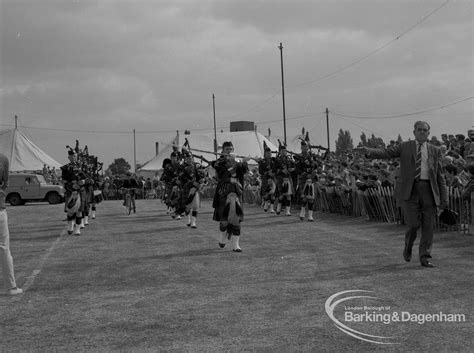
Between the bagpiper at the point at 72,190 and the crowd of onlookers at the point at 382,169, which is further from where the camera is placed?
the bagpiper at the point at 72,190

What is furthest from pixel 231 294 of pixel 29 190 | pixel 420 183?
pixel 29 190

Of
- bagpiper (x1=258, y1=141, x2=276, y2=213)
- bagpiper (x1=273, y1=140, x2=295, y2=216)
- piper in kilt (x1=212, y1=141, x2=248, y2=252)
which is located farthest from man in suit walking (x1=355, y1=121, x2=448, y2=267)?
bagpiper (x1=258, y1=141, x2=276, y2=213)

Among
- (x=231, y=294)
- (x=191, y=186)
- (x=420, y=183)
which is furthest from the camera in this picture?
(x=191, y=186)

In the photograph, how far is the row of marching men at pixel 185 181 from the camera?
18.6m

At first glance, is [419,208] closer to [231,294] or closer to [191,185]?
[231,294]

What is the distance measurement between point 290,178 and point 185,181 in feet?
14.2

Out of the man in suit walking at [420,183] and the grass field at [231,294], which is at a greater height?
the man in suit walking at [420,183]

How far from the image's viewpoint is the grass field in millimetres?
5977

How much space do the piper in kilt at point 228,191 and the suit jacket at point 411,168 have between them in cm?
346

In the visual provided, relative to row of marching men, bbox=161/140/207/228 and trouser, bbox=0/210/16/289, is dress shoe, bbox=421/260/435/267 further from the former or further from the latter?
row of marching men, bbox=161/140/207/228

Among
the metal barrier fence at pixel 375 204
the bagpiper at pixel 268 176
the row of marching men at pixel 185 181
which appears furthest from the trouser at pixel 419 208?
the bagpiper at pixel 268 176

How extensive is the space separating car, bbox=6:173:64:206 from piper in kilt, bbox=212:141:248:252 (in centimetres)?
3046

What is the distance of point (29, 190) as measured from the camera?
4128 cm

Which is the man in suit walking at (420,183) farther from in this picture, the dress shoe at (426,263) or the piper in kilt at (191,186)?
the piper in kilt at (191,186)
